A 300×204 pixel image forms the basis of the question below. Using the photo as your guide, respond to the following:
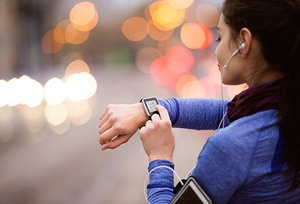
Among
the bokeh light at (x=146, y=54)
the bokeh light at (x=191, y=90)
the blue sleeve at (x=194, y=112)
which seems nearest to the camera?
the blue sleeve at (x=194, y=112)

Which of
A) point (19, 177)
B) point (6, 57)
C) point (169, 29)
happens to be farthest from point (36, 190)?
point (169, 29)

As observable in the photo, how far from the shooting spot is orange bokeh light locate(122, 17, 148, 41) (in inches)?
2537

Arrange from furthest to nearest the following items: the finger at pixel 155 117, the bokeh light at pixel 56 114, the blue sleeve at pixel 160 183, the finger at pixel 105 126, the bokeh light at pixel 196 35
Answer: the bokeh light at pixel 196 35 < the bokeh light at pixel 56 114 < the finger at pixel 105 126 < the finger at pixel 155 117 < the blue sleeve at pixel 160 183

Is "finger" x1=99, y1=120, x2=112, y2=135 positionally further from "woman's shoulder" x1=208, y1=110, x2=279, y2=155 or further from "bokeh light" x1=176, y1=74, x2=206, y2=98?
"bokeh light" x1=176, y1=74, x2=206, y2=98

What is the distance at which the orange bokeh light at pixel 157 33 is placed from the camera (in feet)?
195

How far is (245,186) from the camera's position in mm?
1260

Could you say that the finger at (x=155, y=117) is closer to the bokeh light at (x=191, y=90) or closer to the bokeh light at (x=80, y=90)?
the bokeh light at (x=191, y=90)

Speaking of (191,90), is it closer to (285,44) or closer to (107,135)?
(107,135)

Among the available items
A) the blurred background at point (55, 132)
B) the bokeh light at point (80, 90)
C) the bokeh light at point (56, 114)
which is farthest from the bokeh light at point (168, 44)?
the bokeh light at point (56, 114)

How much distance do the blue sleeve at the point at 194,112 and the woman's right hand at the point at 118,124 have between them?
0.16 metres

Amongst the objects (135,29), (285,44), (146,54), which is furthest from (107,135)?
(135,29)

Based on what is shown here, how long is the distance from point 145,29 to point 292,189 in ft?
217

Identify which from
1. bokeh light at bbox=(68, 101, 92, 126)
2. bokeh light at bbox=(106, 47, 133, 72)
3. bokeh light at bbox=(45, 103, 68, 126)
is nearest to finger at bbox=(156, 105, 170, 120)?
bokeh light at bbox=(68, 101, 92, 126)

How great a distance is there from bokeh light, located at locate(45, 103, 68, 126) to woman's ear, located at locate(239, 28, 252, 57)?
901 centimetres
